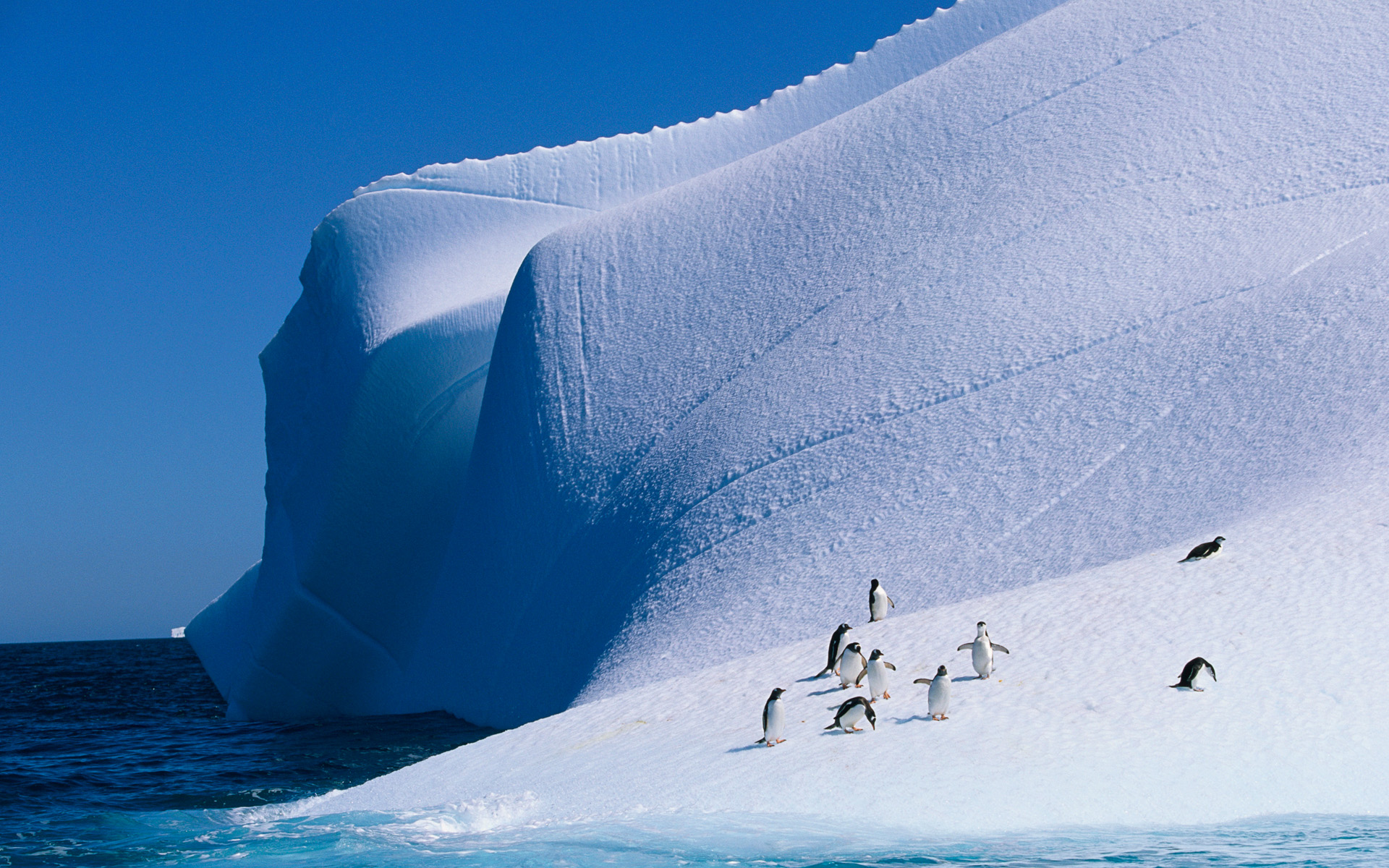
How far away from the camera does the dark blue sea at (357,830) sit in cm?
530

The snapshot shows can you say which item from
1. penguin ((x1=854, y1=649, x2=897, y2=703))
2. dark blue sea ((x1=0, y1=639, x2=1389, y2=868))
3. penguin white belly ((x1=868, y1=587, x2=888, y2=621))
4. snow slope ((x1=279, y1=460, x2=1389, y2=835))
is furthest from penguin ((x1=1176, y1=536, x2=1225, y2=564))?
dark blue sea ((x1=0, y1=639, x2=1389, y2=868))

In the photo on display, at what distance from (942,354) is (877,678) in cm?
534

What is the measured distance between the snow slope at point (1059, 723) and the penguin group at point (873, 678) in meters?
0.09

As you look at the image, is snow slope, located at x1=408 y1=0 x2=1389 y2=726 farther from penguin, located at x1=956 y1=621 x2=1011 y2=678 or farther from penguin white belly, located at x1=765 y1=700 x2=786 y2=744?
penguin white belly, located at x1=765 y1=700 x2=786 y2=744

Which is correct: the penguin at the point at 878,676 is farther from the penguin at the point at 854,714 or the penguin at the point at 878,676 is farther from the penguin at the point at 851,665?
the penguin at the point at 854,714

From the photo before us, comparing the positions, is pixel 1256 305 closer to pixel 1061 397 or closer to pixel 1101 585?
pixel 1061 397

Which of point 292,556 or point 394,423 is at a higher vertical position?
point 394,423

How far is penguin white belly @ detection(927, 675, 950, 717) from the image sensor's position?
23.2 feet

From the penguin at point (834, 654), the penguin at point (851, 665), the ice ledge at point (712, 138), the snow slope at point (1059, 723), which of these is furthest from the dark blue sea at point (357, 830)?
the ice ledge at point (712, 138)

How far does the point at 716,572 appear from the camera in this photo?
11.4 metres

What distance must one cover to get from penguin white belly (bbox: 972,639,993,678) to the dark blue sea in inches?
80.4

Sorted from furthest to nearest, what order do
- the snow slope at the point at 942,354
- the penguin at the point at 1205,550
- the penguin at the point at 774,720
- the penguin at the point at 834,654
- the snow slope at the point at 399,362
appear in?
the snow slope at the point at 399,362
the snow slope at the point at 942,354
the penguin at the point at 1205,550
the penguin at the point at 834,654
the penguin at the point at 774,720

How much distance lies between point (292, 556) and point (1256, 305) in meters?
14.8

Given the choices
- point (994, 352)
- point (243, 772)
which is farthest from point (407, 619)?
point (994, 352)
